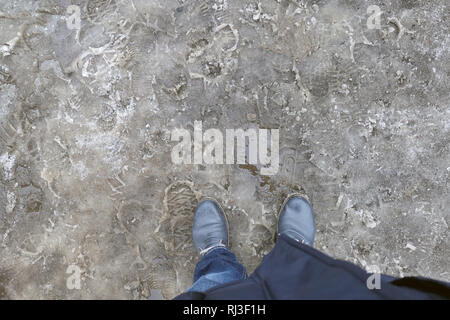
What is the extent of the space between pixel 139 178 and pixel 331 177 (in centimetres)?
104

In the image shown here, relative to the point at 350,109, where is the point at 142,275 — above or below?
below

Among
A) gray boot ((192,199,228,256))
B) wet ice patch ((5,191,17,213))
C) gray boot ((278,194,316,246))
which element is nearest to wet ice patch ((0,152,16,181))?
wet ice patch ((5,191,17,213))

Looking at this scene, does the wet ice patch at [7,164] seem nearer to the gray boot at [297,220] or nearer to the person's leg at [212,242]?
the person's leg at [212,242]

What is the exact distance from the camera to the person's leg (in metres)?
1.52

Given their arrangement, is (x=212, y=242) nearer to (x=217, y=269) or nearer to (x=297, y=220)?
(x=217, y=269)

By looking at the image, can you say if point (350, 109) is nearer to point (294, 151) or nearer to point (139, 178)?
point (294, 151)

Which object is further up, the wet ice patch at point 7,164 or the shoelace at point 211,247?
the wet ice patch at point 7,164

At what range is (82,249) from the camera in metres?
1.70

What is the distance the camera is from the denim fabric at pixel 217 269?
1.42 m

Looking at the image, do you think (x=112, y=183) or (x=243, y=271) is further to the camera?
(x=112, y=183)

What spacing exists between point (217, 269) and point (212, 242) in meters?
0.16

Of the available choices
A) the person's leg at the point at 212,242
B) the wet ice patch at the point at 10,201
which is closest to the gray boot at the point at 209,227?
the person's leg at the point at 212,242

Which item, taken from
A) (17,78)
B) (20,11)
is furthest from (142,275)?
(20,11)

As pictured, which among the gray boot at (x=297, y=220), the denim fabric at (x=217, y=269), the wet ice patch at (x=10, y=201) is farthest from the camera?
the wet ice patch at (x=10, y=201)
